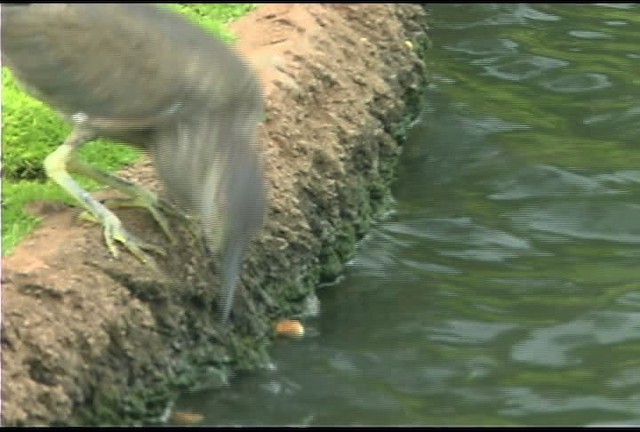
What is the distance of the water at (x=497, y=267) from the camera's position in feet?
19.3

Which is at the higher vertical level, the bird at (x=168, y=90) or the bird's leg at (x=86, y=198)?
the bird at (x=168, y=90)

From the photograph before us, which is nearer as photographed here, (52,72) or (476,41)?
(52,72)

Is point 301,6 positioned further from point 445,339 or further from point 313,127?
point 445,339

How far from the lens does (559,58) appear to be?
1041 centimetres

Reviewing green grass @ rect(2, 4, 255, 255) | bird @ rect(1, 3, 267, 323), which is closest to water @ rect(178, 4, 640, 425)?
bird @ rect(1, 3, 267, 323)

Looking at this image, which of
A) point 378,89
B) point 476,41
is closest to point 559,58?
point 476,41

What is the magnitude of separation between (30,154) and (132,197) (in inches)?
32.9

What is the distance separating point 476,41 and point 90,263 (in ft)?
19.5

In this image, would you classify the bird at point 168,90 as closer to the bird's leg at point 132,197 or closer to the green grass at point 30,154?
the bird's leg at point 132,197

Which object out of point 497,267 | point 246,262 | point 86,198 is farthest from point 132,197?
point 497,267

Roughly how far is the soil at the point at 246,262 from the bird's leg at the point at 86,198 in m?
0.05

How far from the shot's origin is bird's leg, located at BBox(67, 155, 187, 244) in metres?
5.76

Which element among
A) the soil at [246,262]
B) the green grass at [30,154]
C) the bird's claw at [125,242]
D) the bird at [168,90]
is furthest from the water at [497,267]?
the green grass at [30,154]

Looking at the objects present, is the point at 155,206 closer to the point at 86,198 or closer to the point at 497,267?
the point at 86,198
